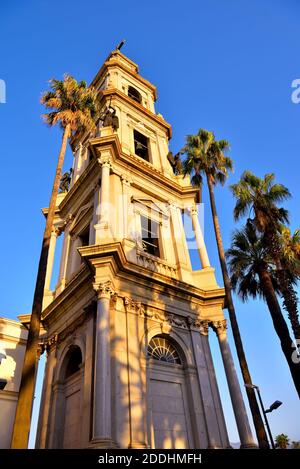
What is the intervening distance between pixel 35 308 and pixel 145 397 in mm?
4938

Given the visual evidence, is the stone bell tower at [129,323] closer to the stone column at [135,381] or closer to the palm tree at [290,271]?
the stone column at [135,381]

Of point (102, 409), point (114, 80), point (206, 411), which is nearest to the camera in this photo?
point (102, 409)

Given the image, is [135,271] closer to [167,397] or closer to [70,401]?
[167,397]

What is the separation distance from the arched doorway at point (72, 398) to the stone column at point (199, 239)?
795cm

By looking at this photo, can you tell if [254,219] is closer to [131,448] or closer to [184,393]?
[184,393]

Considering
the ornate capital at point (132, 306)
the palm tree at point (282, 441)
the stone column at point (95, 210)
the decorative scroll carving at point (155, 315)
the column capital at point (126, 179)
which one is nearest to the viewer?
the ornate capital at point (132, 306)

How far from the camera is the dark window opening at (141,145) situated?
23156mm

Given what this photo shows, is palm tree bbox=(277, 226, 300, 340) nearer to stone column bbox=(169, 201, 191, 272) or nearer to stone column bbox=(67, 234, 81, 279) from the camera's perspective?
stone column bbox=(169, 201, 191, 272)

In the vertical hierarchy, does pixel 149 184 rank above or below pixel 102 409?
above

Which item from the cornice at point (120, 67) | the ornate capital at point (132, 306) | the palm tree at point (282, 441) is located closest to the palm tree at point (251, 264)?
the ornate capital at point (132, 306)

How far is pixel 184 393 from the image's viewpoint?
1335 cm

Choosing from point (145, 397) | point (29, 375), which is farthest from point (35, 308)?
point (145, 397)
